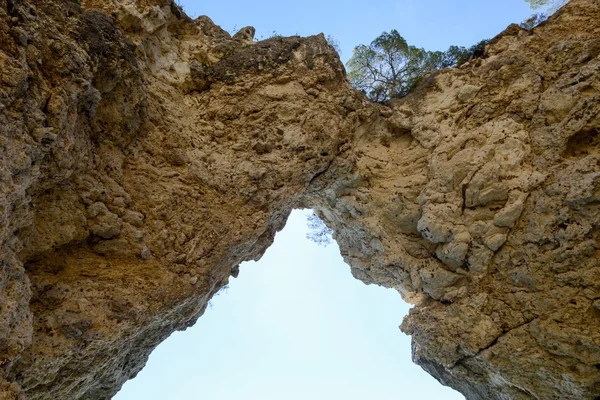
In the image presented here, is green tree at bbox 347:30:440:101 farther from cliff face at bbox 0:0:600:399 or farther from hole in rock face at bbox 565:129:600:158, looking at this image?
hole in rock face at bbox 565:129:600:158

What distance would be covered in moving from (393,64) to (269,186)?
22.3 feet

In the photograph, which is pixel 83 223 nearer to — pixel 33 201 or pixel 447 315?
pixel 33 201

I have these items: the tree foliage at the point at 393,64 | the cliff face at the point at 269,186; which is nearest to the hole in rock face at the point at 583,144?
the cliff face at the point at 269,186

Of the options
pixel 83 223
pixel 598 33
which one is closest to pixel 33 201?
pixel 83 223

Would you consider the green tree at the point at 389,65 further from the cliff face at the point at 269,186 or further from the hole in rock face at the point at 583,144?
the hole in rock face at the point at 583,144

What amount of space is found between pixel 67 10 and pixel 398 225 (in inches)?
293

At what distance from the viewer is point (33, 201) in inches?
199

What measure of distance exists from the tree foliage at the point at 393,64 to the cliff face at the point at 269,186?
55.8 inches

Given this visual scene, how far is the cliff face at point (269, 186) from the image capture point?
16.2ft

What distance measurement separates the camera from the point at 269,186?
778cm

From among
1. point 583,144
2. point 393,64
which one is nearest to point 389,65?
point 393,64

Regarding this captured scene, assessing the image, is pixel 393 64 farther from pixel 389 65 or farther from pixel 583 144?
pixel 583 144

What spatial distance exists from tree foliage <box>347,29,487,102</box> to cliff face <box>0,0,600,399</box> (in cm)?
142

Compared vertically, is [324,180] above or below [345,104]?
below
